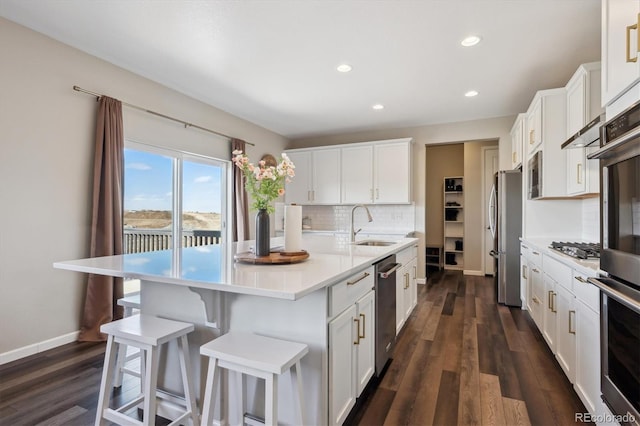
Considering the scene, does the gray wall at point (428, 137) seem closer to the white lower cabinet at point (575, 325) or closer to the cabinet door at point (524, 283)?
the cabinet door at point (524, 283)

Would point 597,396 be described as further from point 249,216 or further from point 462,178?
point 462,178

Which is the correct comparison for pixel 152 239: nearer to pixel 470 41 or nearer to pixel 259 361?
pixel 259 361

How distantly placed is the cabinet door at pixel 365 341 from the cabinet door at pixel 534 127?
Result: 8.45 ft

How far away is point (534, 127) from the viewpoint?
3359 millimetres

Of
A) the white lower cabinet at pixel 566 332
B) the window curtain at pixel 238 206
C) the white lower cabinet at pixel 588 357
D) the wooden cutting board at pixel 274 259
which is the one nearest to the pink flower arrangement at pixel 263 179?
the wooden cutting board at pixel 274 259

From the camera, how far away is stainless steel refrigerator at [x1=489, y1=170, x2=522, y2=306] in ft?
12.7

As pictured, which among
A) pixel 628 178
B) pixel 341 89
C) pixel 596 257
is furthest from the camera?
pixel 341 89

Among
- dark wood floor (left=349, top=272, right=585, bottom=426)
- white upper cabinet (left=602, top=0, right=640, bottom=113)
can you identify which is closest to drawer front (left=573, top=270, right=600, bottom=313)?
dark wood floor (left=349, top=272, right=585, bottom=426)

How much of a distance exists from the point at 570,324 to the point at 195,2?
3.27 meters

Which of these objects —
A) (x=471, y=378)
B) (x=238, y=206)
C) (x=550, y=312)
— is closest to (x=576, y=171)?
(x=550, y=312)

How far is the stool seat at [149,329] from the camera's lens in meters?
1.47

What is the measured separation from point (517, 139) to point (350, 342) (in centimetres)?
386

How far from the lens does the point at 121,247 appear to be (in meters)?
3.05

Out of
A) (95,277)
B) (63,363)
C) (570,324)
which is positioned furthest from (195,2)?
(570,324)
